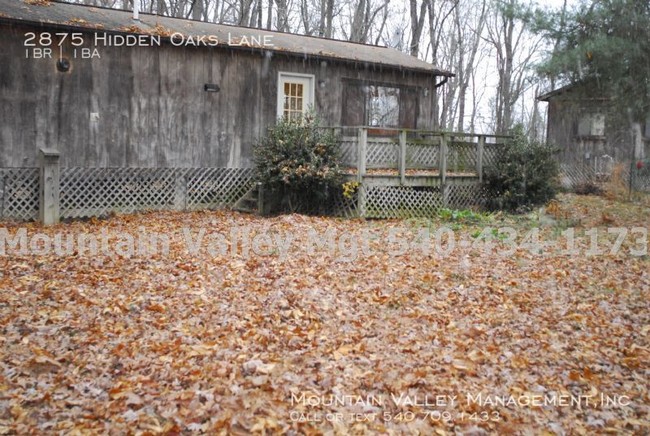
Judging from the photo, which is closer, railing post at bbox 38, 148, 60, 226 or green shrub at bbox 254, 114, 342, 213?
railing post at bbox 38, 148, 60, 226

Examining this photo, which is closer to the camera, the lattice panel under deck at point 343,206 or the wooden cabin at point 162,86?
the wooden cabin at point 162,86

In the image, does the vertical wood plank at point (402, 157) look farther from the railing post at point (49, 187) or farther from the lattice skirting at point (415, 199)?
the railing post at point (49, 187)

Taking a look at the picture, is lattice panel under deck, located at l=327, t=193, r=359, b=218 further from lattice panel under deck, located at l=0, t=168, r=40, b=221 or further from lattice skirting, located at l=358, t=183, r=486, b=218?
lattice panel under deck, located at l=0, t=168, r=40, b=221

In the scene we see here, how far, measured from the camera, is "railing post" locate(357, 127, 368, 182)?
11.4 m

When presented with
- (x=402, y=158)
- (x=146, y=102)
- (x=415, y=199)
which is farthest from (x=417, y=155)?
(x=146, y=102)

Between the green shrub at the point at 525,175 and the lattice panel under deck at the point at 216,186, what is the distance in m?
5.54

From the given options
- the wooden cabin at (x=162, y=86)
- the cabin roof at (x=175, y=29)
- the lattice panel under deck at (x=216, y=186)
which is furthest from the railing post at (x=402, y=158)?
the lattice panel under deck at (x=216, y=186)

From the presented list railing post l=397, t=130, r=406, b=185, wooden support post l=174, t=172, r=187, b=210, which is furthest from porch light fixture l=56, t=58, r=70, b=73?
railing post l=397, t=130, r=406, b=185

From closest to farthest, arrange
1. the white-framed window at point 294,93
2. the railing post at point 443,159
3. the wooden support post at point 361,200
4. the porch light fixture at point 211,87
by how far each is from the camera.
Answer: the wooden support post at point 361,200 < the railing post at point 443,159 < the porch light fixture at point 211,87 < the white-framed window at point 294,93

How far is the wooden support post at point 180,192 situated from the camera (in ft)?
40.8

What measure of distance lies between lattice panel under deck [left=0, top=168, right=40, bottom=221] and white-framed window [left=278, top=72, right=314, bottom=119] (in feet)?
17.5

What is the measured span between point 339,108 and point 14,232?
7.70 metres

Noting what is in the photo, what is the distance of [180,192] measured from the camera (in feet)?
41.0

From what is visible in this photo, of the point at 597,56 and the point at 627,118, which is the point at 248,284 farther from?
the point at 627,118
